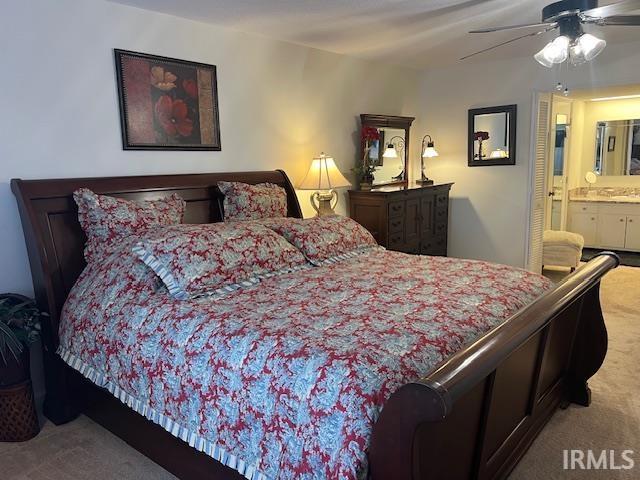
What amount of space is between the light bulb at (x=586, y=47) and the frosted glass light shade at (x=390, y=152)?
234cm

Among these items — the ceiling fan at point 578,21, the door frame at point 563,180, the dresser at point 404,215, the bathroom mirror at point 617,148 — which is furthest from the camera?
the bathroom mirror at point 617,148

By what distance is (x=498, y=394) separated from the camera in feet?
6.02

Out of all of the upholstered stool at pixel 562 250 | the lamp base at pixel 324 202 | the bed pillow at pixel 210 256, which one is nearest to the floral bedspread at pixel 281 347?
the bed pillow at pixel 210 256

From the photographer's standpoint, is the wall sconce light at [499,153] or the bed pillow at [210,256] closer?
the bed pillow at [210,256]

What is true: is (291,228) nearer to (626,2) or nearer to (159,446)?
(159,446)

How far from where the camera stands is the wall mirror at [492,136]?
5.16 metres

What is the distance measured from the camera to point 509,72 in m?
5.07

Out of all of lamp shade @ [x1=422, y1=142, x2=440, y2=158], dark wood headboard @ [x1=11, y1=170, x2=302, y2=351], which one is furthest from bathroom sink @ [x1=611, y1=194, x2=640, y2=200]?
dark wood headboard @ [x1=11, y1=170, x2=302, y2=351]

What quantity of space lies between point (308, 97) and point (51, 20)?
6.77ft

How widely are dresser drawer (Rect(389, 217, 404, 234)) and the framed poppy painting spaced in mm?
1740

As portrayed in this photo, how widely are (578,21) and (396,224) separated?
7.62 ft

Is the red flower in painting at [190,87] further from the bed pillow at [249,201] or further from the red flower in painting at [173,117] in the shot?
the bed pillow at [249,201]

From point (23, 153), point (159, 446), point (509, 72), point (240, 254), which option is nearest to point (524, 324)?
point (240, 254)
